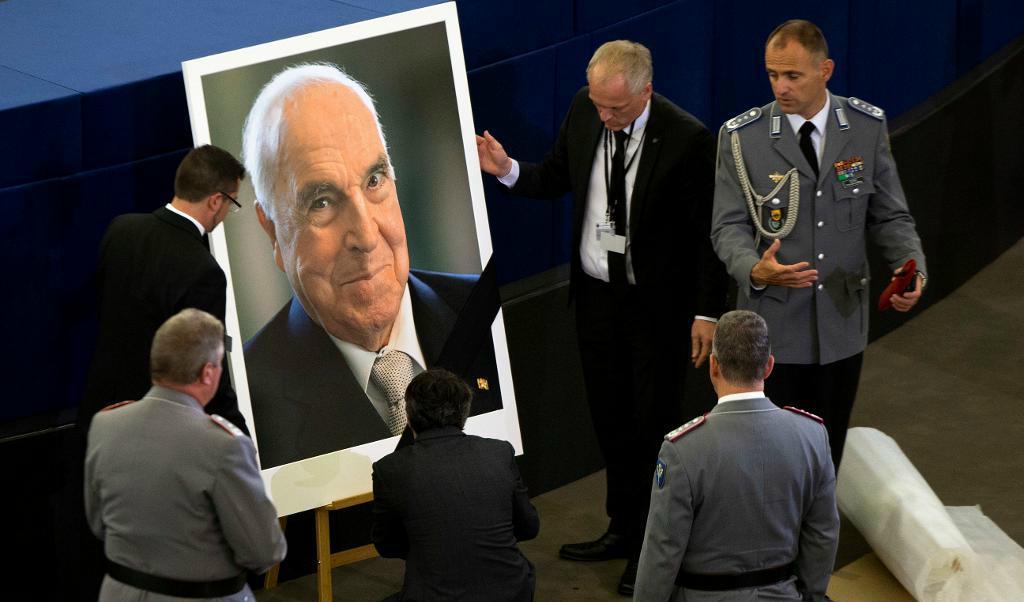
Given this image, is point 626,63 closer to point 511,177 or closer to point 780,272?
point 511,177

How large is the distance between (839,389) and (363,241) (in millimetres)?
1478

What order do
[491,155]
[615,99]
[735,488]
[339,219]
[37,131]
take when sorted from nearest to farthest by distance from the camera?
[735,488], [37,131], [339,219], [615,99], [491,155]

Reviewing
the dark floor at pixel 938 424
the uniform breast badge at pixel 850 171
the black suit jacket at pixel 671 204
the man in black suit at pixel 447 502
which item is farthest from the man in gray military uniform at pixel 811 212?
the man in black suit at pixel 447 502

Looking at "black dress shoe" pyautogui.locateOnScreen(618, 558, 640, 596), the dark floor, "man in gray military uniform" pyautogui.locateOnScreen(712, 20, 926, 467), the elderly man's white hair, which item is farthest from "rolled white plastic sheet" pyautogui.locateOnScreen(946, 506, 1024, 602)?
the elderly man's white hair

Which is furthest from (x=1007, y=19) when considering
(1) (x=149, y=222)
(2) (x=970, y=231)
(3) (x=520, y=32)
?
(1) (x=149, y=222)

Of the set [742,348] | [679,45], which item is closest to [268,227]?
[742,348]

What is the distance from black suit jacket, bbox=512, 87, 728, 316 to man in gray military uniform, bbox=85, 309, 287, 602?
1762 millimetres

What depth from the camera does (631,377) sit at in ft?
15.7

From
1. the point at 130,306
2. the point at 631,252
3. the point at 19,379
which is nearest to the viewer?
the point at 130,306

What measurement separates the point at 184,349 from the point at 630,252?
6.01 ft

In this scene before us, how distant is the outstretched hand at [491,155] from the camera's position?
4.72m

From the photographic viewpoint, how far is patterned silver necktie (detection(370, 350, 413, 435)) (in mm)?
4305

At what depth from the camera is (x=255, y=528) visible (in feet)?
10.3

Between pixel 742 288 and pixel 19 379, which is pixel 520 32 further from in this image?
pixel 19 379
